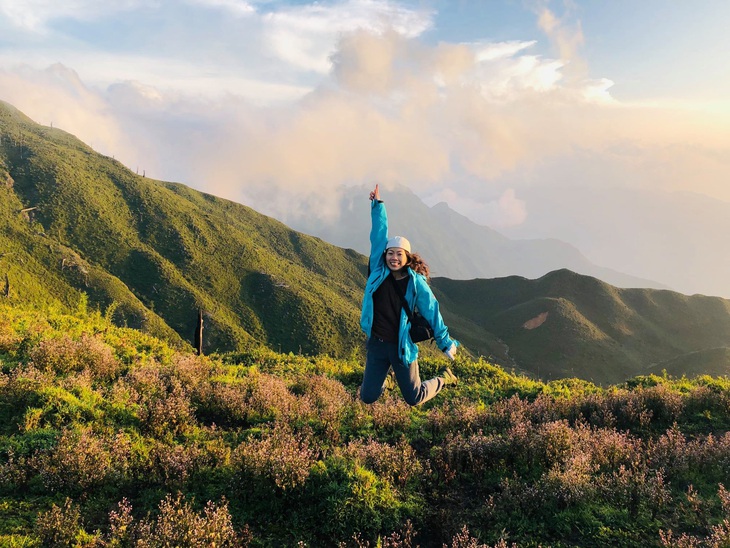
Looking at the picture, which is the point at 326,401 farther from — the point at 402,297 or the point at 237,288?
the point at 237,288

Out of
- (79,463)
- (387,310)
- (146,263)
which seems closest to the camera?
(79,463)

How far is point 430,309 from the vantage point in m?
6.27

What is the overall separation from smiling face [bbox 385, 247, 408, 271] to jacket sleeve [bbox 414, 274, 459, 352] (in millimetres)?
334

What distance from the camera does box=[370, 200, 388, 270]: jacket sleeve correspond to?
652 cm

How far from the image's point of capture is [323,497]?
4945 mm

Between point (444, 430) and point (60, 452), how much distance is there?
5.98 meters

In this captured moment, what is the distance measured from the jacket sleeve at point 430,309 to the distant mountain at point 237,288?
50455mm

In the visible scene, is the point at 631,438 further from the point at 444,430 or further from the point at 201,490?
the point at 201,490

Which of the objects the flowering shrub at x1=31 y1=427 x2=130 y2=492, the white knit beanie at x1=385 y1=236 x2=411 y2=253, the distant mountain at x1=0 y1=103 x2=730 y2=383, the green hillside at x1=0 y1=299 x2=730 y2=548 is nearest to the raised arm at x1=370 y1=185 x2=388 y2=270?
the white knit beanie at x1=385 y1=236 x2=411 y2=253

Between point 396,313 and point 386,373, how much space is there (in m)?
1.08

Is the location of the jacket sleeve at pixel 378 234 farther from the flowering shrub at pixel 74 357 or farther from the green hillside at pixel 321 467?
the flowering shrub at pixel 74 357

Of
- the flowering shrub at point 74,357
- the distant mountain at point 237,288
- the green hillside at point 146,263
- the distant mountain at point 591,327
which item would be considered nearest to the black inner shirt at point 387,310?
the flowering shrub at point 74,357

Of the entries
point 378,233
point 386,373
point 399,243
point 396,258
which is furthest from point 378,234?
point 386,373

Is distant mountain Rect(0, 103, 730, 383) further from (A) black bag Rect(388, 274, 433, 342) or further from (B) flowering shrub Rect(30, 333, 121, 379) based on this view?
(A) black bag Rect(388, 274, 433, 342)
